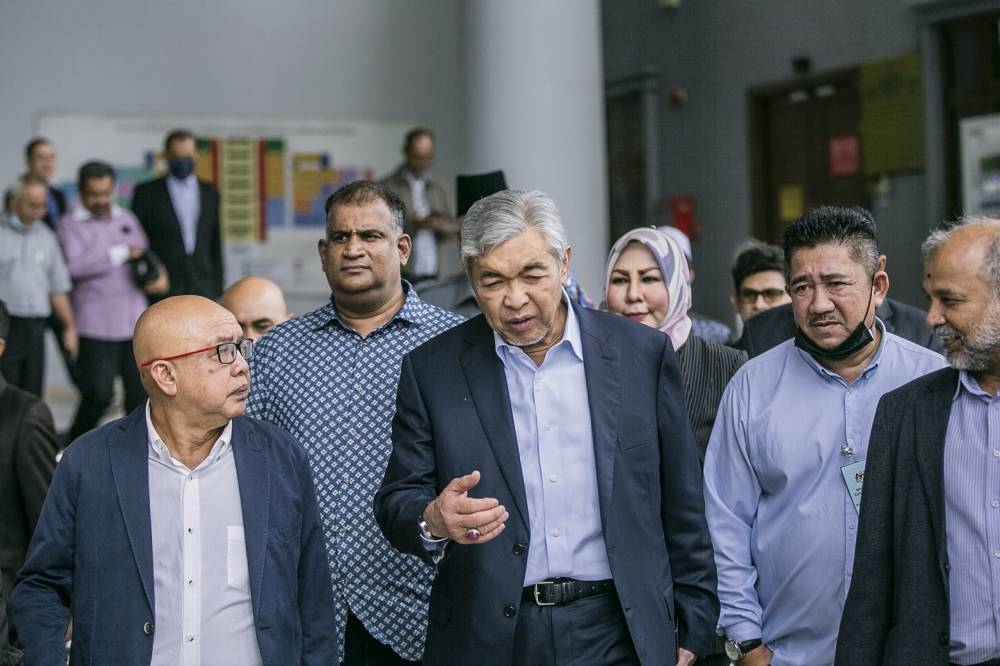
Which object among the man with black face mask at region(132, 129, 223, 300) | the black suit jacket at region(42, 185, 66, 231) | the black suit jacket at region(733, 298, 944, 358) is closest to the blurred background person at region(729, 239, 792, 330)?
the black suit jacket at region(733, 298, 944, 358)

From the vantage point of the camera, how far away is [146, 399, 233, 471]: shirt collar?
3.37m

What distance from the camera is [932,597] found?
3078 mm

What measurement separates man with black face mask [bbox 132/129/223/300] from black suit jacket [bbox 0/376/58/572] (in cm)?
488

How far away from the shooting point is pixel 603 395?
131 inches

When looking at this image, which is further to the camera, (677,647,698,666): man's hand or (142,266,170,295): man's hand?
(142,266,170,295): man's hand

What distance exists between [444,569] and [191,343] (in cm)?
81

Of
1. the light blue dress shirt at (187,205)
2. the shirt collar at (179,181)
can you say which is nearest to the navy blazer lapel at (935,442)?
the light blue dress shirt at (187,205)

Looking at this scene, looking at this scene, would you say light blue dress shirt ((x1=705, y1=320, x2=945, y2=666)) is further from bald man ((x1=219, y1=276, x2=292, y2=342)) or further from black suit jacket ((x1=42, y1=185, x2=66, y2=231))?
black suit jacket ((x1=42, y1=185, x2=66, y2=231))

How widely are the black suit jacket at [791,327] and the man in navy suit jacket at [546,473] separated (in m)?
1.26

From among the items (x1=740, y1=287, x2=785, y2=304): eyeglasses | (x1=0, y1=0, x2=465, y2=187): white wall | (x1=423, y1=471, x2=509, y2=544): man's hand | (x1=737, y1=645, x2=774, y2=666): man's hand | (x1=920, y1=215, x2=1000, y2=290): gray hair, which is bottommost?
(x1=737, y1=645, x2=774, y2=666): man's hand

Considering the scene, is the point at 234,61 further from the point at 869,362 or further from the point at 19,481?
the point at 869,362

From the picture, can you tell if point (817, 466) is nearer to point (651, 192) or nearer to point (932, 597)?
point (932, 597)

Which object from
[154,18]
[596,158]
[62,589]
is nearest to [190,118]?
[154,18]

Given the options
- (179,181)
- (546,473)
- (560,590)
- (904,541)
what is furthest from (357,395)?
(179,181)
